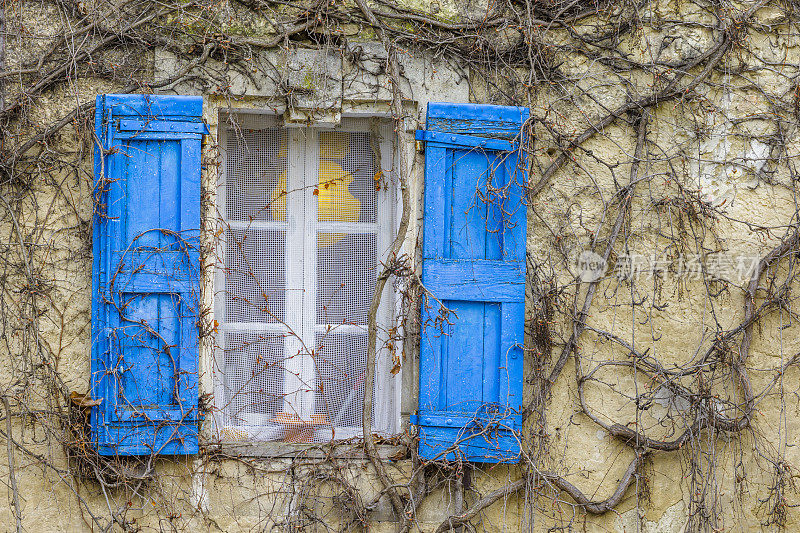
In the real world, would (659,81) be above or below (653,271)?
above

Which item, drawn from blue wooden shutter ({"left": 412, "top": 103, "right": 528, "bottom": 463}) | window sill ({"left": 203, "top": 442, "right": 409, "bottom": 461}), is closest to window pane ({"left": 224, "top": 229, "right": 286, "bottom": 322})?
window sill ({"left": 203, "top": 442, "right": 409, "bottom": 461})

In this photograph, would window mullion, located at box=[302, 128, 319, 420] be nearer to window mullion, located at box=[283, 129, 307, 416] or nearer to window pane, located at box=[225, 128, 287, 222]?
window mullion, located at box=[283, 129, 307, 416]

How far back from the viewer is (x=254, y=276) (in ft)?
11.6

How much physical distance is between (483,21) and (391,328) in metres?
1.52

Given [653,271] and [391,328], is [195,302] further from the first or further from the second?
[653,271]

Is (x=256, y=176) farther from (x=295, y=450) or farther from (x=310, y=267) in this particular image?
(x=295, y=450)

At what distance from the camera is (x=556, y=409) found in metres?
3.49

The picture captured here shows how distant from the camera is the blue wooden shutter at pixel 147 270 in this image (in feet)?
10.5

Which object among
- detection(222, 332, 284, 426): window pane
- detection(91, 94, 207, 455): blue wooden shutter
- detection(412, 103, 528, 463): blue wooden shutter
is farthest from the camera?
detection(222, 332, 284, 426): window pane

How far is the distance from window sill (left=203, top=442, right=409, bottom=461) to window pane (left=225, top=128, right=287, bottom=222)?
1.06 metres

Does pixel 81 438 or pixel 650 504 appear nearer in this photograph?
pixel 81 438

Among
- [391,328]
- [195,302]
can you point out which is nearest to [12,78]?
[195,302]

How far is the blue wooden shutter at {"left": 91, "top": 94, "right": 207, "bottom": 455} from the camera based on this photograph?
10.5 feet

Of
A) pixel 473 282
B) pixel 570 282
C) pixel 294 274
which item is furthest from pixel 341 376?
pixel 570 282
